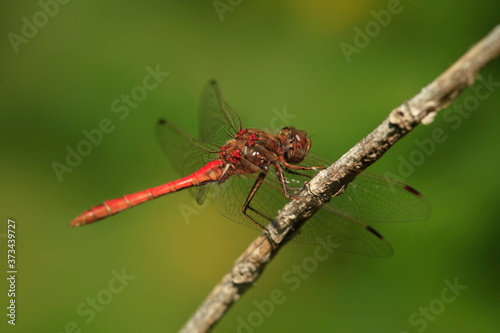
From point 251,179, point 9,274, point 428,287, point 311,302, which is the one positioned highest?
point 428,287

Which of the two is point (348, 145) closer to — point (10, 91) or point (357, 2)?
point (357, 2)

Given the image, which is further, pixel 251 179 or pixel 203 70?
pixel 203 70

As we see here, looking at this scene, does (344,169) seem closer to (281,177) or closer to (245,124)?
(281,177)

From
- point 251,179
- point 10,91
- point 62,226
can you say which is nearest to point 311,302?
point 251,179

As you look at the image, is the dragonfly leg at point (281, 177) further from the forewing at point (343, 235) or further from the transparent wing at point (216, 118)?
the transparent wing at point (216, 118)

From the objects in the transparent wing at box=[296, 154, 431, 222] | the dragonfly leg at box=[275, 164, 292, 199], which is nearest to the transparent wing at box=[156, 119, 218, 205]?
the dragonfly leg at box=[275, 164, 292, 199]

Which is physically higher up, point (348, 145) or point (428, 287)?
point (348, 145)
